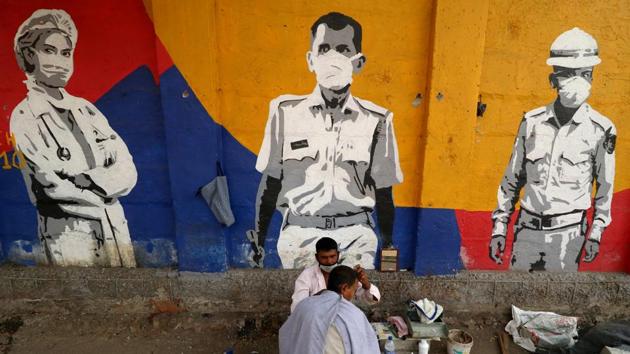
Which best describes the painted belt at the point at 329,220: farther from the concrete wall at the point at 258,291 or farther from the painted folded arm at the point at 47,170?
the painted folded arm at the point at 47,170

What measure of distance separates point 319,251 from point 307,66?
5.42ft

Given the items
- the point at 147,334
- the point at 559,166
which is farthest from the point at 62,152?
the point at 559,166

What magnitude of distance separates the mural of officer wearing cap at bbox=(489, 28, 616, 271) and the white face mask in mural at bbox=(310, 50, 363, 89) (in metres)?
1.73

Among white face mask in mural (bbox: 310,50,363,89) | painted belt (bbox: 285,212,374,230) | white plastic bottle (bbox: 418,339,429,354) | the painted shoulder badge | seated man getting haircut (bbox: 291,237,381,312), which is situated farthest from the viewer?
painted belt (bbox: 285,212,374,230)

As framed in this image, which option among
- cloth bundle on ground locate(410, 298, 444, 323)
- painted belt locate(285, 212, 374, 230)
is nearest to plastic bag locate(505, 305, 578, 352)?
cloth bundle on ground locate(410, 298, 444, 323)

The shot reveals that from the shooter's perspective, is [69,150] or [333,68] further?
[69,150]

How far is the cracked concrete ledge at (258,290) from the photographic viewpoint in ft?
13.5

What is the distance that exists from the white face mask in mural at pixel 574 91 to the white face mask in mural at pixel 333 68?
191 centimetres

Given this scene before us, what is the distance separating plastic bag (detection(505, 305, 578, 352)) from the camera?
374 cm

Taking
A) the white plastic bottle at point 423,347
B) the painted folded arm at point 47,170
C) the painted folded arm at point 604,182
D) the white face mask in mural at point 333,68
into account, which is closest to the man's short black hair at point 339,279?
the white plastic bottle at point 423,347

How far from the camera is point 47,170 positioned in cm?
397

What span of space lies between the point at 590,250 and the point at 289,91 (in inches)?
137

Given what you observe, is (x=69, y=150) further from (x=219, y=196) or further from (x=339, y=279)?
(x=339, y=279)

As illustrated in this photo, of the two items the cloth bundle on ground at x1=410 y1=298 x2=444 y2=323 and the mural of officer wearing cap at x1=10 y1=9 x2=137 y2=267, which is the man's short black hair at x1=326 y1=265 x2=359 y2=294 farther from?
the mural of officer wearing cap at x1=10 y1=9 x2=137 y2=267
